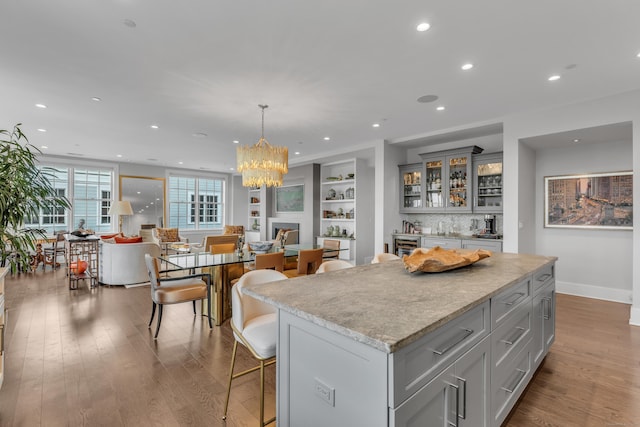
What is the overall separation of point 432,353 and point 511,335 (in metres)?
1.02

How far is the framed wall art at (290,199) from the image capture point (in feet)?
28.4

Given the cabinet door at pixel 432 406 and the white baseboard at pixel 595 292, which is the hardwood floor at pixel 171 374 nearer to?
the white baseboard at pixel 595 292

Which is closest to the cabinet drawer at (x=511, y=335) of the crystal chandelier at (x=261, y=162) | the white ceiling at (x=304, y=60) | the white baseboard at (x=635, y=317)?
the white ceiling at (x=304, y=60)

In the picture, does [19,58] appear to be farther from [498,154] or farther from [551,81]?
[498,154]

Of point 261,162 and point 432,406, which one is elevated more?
point 261,162

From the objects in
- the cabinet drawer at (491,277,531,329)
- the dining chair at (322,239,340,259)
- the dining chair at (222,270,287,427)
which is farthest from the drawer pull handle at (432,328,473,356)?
the dining chair at (322,239,340,259)

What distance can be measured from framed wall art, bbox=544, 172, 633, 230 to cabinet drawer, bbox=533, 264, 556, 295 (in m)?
2.86

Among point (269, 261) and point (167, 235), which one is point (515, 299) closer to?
point (269, 261)

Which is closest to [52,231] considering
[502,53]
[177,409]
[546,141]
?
[177,409]

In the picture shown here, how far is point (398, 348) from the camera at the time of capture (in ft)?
3.18

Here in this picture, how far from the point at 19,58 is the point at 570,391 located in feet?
17.9

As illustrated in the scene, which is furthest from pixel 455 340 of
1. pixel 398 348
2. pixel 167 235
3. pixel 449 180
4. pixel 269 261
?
pixel 167 235

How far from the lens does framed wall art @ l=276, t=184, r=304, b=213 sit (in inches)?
341

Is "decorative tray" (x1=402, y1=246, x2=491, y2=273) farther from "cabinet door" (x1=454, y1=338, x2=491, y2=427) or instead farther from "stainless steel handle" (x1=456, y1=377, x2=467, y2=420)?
"stainless steel handle" (x1=456, y1=377, x2=467, y2=420)
